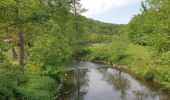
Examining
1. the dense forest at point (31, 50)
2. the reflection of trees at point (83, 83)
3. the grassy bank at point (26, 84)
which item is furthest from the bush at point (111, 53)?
the grassy bank at point (26, 84)

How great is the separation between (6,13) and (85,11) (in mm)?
58844

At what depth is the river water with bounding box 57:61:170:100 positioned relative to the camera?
36184 mm

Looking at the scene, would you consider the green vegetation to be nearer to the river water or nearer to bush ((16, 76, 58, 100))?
the river water

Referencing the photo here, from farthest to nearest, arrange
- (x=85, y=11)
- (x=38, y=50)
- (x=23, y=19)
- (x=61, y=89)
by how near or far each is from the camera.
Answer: (x=85, y=11) < (x=61, y=89) < (x=38, y=50) < (x=23, y=19)

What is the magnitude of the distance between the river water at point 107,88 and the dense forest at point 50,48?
1928mm

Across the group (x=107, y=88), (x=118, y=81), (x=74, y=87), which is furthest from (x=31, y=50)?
(x=118, y=81)

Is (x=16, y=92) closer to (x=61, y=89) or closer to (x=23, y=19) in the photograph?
(x=23, y=19)

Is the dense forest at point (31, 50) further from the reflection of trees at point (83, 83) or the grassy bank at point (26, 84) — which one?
the reflection of trees at point (83, 83)

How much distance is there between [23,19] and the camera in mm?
21281

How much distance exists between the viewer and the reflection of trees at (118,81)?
40.9m

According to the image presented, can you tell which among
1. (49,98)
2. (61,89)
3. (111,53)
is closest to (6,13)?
(49,98)

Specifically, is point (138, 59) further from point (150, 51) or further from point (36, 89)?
point (36, 89)

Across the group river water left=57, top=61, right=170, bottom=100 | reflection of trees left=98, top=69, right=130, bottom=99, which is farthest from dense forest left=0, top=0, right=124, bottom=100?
reflection of trees left=98, top=69, right=130, bottom=99

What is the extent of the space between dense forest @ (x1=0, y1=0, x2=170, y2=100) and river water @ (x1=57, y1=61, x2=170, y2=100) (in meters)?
1.93
